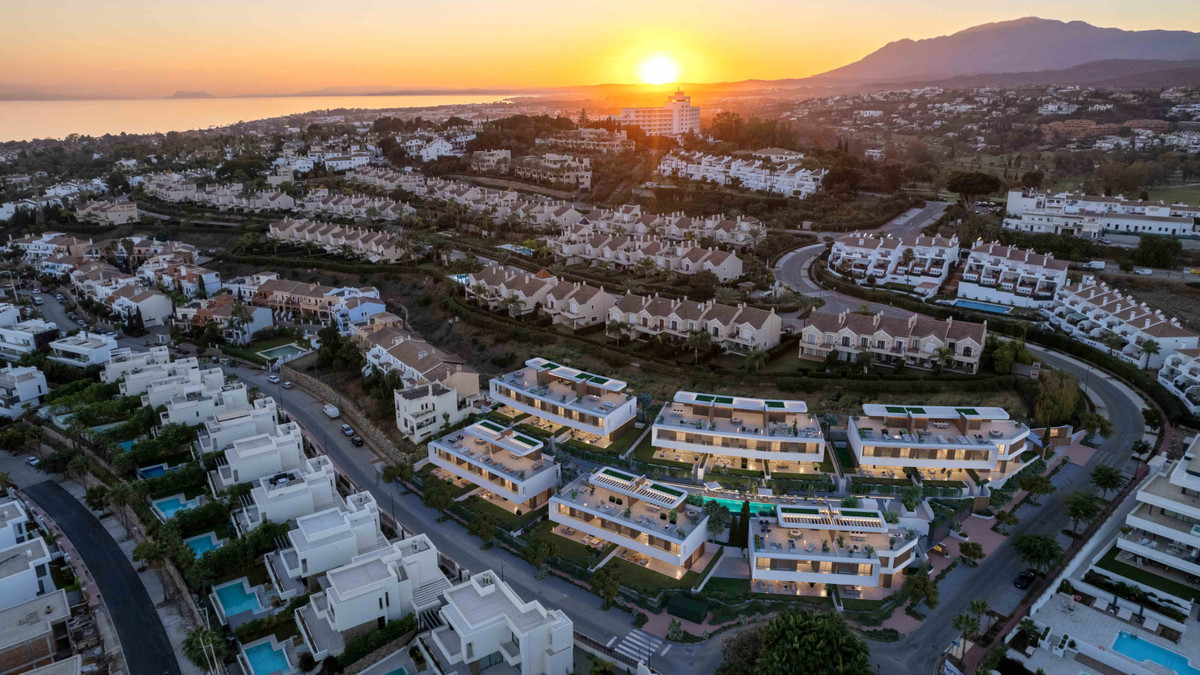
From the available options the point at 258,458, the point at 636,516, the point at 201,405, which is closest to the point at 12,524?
the point at 258,458

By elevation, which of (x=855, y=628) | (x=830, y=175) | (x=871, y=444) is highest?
(x=830, y=175)

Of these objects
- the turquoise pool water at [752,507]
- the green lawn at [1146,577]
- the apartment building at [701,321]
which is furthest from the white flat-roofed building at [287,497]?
the green lawn at [1146,577]

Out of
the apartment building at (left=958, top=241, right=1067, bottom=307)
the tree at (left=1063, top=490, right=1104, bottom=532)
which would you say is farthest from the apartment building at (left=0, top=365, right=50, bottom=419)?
the apartment building at (left=958, top=241, right=1067, bottom=307)

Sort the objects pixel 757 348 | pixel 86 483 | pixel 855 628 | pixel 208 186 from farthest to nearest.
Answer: pixel 208 186 < pixel 757 348 < pixel 86 483 < pixel 855 628

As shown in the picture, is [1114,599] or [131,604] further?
[131,604]

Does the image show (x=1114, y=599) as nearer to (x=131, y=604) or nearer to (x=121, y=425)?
(x=131, y=604)

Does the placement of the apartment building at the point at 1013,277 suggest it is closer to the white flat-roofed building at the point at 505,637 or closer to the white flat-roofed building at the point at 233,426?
the white flat-roofed building at the point at 505,637

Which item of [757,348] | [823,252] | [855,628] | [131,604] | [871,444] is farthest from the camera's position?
[823,252]

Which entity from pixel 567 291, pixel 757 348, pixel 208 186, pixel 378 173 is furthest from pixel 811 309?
pixel 208 186
